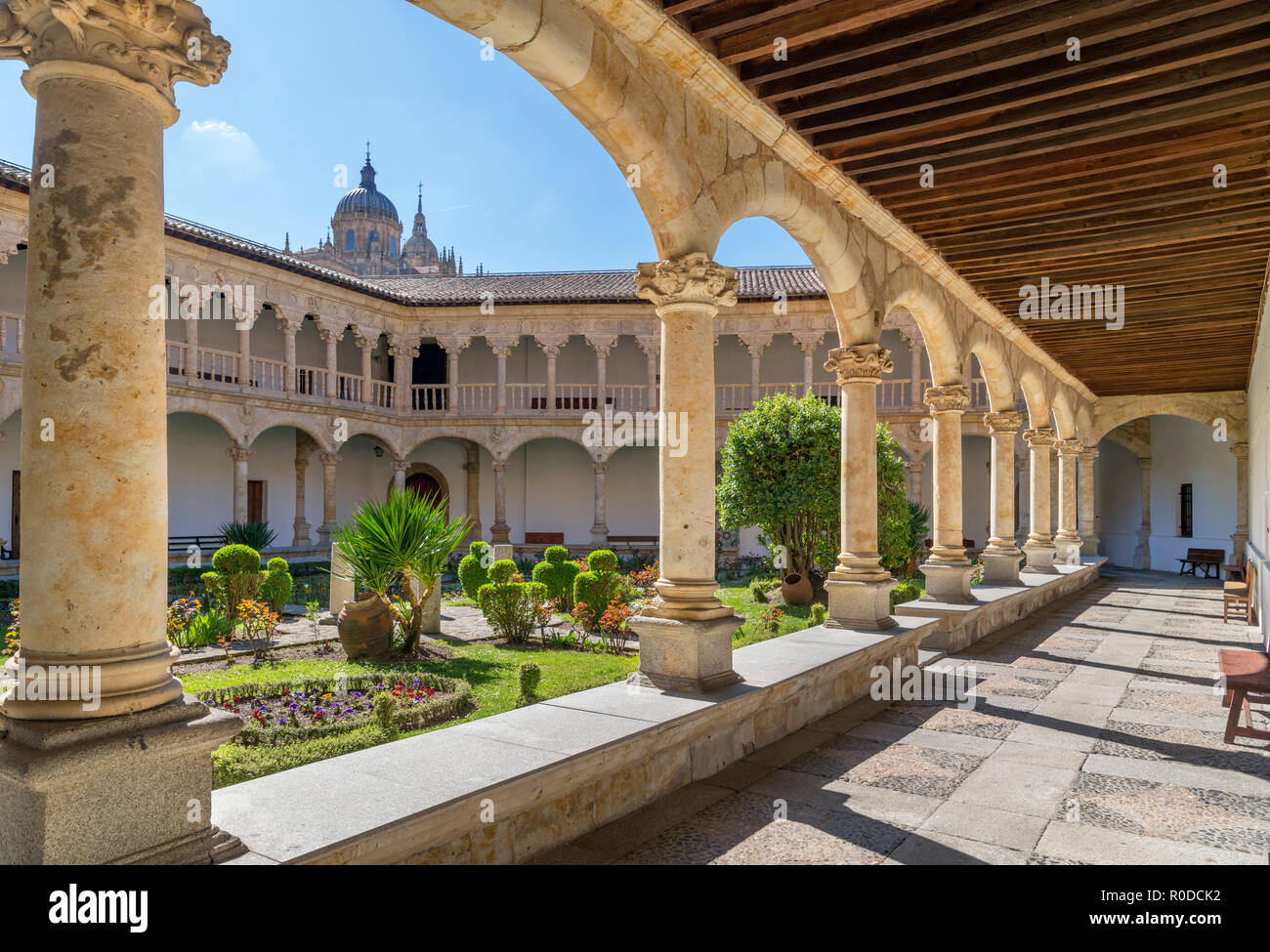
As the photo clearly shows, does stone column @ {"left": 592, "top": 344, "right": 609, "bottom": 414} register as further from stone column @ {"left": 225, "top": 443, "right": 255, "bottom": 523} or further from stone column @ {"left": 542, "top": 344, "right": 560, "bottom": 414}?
stone column @ {"left": 225, "top": 443, "right": 255, "bottom": 523}

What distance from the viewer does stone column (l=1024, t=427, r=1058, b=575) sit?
12.7 metres

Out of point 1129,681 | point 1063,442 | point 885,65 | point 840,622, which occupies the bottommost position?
point 1129,681

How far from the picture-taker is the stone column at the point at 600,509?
20.0 m

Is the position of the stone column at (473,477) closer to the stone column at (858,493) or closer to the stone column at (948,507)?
the stone column at (948,507)

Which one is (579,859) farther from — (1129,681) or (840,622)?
(1129,681)

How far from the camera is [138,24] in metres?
2.32

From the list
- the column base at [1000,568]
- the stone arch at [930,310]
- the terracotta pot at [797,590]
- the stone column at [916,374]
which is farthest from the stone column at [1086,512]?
the stone arch at [930,310]

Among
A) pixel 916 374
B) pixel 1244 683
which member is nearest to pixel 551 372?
pixel 916 374

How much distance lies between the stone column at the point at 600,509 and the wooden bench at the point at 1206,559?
41.7 ft

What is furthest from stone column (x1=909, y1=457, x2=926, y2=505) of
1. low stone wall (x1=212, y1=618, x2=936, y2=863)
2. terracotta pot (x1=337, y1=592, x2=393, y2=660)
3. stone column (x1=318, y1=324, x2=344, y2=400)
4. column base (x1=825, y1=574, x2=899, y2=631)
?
low stone wall (x1=212, y1=618, x2=936, y2=863)

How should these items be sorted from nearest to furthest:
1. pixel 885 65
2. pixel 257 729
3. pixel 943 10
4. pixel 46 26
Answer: pixel 46 26, pixel 943 10, pixel 885 65, pixel 257 729

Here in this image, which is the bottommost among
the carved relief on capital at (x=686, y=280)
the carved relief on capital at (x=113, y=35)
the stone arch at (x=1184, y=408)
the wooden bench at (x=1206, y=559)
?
the wooden bench at (x=1206, y=559)

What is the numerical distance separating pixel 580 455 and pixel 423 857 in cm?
1973
